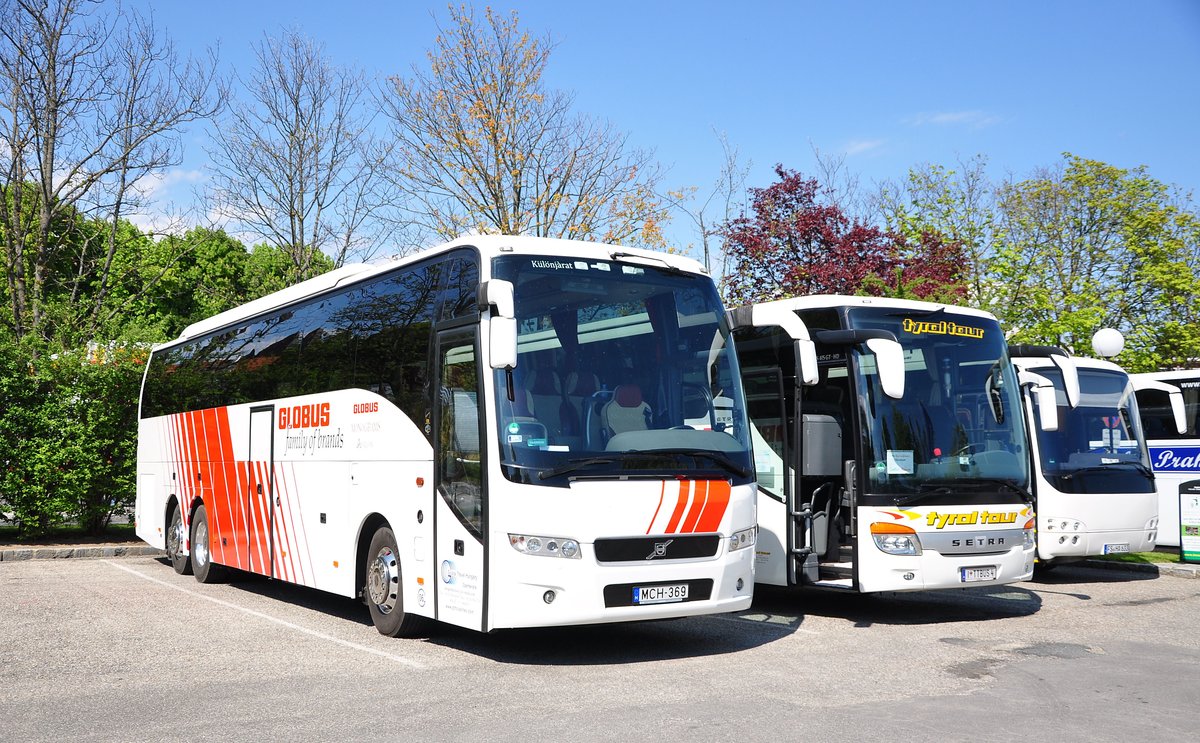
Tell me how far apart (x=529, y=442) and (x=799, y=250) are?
69.0ft

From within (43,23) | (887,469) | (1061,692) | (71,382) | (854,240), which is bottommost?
(1061,692)

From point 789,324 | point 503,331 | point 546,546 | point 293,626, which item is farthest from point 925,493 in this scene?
point 293,626

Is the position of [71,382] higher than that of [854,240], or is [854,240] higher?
[854,240]

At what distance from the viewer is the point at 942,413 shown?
11.2m

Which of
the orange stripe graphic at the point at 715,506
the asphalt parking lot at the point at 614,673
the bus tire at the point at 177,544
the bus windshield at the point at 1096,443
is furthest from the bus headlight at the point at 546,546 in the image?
the bus tire at the point at 177,544

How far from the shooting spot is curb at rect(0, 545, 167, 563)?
17.6 m

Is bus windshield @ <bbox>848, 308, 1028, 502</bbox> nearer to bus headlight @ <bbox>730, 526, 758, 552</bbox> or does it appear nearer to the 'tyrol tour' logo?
the 'tyrol tour' logo

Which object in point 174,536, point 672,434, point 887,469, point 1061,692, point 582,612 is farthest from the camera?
point 174,536

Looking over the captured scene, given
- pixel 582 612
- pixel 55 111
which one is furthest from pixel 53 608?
pixel 55 111

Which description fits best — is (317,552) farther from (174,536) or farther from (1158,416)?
(1158,416)

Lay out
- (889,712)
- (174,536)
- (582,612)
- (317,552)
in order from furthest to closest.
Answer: (174,536) < (317,552) < (582,612) < (889,712)

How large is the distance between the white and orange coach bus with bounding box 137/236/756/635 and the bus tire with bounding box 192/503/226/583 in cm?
369

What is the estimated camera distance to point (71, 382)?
63.3ft

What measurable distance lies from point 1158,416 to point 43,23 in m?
21.1
